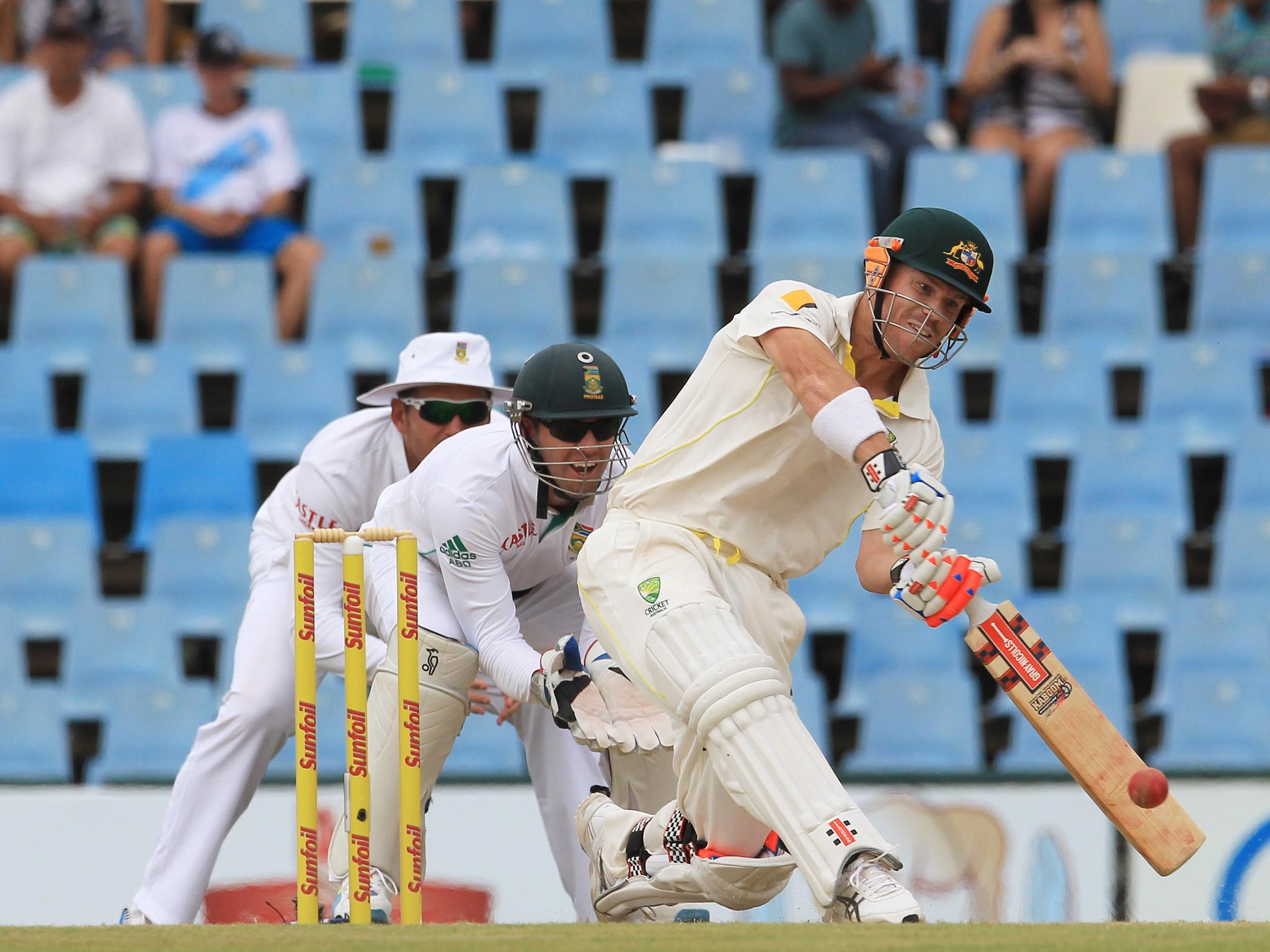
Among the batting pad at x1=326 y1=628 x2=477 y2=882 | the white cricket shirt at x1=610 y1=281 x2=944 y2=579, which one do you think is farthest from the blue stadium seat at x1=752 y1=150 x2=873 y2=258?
the white cricket shirt at x1=610 y1=281 x2=944 y2=579

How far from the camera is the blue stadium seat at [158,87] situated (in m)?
7.61

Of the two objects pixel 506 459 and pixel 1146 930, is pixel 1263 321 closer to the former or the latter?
pixel 506 459

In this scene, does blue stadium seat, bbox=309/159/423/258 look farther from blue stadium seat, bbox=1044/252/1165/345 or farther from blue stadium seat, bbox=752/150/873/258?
blue stadium seat, bbox=1044/252/1165/345

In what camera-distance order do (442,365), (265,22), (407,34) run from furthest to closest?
(265,22) → (407,34) → (442,365)

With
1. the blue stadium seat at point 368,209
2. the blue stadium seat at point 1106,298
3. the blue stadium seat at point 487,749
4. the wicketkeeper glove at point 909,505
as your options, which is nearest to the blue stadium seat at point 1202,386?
the blue stadium seat at point 1106,298

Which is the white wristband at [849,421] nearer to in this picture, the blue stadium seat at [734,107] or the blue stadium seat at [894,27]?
the blue stadium seat at [734,107]

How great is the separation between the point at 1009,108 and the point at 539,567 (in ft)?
13.6

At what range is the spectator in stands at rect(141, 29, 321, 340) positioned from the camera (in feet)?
22.8

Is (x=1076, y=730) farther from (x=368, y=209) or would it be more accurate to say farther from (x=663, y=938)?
(x=368, y=209)

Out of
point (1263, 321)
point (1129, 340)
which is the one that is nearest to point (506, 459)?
point (1129, 340)

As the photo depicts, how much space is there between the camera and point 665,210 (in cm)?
707

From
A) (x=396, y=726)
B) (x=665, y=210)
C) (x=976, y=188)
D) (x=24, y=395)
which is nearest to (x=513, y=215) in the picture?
(x=665, y=210)

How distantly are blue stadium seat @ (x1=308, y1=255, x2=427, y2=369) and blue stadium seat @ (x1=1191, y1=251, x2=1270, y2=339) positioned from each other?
313 cm

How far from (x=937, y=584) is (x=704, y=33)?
5115 mm
